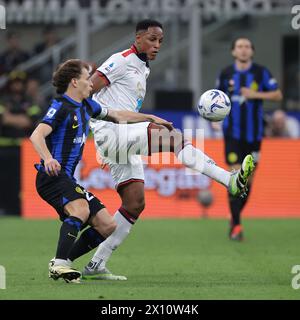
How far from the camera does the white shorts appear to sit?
879 centimetres

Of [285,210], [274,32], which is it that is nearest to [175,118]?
[285,210]

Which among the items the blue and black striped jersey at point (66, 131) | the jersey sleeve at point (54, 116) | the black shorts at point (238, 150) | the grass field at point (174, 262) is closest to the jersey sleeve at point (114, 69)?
the blue and black striped jersey at point (66, 131)

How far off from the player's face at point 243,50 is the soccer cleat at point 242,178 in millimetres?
4110

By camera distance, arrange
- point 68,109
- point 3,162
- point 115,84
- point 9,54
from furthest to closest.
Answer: point 9,54, point 3,162, point 115,84, point 68,109

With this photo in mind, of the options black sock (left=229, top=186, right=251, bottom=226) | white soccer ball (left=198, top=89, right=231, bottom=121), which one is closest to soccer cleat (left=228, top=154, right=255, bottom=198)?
white soccer ball (left=198, top=89, right=231, bottom=121)

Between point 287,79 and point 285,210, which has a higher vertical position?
point 287,79

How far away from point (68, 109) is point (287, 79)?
612 inches

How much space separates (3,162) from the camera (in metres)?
16.0

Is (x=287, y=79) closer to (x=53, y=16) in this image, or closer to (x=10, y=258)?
(x=53, y=16)

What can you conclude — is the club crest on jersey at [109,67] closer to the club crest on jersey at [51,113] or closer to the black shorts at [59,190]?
the club crest on jersey at [51,113]

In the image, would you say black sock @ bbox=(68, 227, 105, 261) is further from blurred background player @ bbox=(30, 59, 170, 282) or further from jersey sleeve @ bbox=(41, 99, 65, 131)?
jersey sleeve @ bbox=(41, 99, 65, 131)

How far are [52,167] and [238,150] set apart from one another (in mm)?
5119

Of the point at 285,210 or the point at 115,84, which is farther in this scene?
the point at 285,210

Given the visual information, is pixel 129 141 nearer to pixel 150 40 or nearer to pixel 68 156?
pixel 68 156
